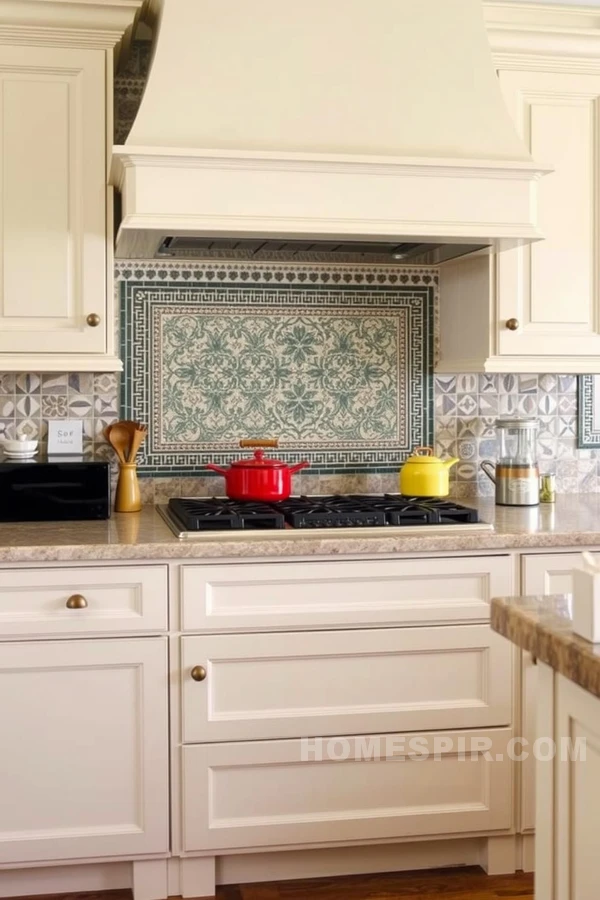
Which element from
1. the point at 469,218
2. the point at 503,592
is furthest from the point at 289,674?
the point at 469,218

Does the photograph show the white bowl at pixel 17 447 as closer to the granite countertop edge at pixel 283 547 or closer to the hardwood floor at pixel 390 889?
the granite countertop edge at pixel 283 547

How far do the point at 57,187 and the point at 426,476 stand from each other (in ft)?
4.30

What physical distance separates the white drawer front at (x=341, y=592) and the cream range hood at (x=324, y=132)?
2.79 feet

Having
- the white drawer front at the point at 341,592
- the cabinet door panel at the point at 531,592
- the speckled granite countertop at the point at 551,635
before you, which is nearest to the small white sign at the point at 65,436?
the white drawer front at the point at 341,592

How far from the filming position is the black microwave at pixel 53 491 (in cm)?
271

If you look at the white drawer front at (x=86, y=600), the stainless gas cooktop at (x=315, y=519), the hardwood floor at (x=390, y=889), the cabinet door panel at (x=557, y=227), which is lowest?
the hardwood floor at (x=390, y=889)

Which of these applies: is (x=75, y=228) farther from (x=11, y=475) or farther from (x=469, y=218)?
(x=469, y=218)

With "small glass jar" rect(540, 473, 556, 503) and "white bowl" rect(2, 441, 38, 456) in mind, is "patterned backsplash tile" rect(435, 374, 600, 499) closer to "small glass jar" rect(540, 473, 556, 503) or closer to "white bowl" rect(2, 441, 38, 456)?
"small glass jar" rect(540, 473, 556, 503)

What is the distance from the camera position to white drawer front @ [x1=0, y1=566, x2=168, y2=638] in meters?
2.37

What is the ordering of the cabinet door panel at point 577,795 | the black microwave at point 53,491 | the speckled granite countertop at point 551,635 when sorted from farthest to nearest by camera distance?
the black microwave at point 53,491
the cabinet door panel at point 577,795
the speckled granite countertop at point 551,635

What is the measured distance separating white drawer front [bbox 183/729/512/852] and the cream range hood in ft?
4.23

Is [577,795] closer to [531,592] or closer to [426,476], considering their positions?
[531,592]

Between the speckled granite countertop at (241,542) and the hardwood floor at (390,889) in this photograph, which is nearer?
the speckled granite countertop at (241,542)

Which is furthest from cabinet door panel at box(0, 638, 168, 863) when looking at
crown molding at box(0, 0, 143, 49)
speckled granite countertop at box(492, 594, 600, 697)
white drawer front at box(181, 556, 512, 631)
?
crown molding at box(0, 0, 143, 49)
